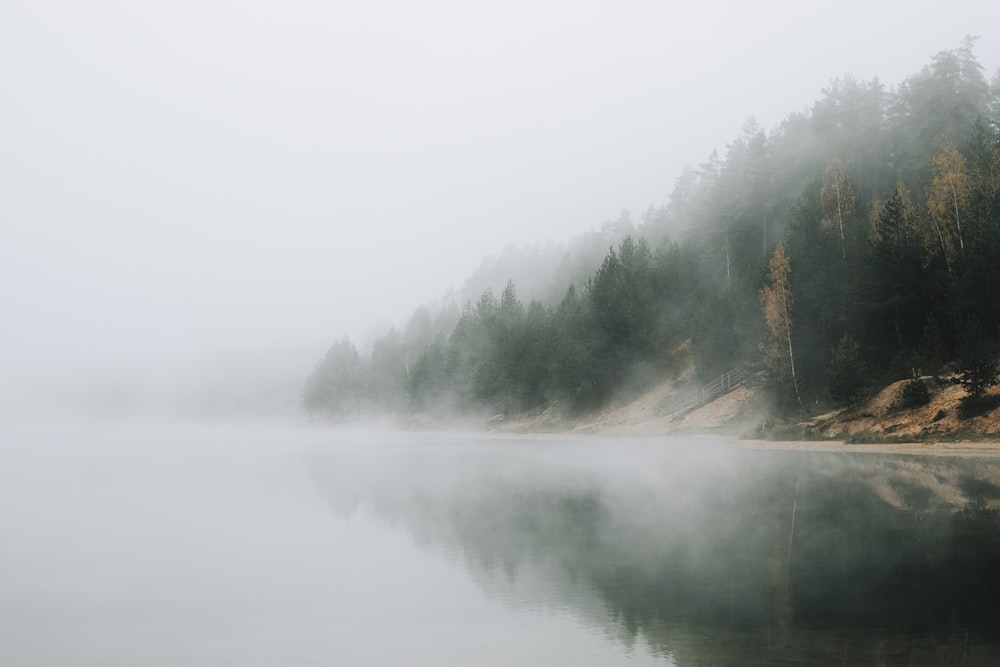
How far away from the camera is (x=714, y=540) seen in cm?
1784

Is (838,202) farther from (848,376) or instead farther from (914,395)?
(914,395)

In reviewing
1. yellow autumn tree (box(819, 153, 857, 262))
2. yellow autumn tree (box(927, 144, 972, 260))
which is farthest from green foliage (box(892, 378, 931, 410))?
yellow autumn tree (box(819, 153, 857, 262))

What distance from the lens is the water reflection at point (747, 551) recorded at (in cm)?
1034

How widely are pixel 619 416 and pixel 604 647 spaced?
246ft

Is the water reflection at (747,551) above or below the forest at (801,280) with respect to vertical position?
below

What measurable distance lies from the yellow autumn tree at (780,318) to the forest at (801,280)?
153mm

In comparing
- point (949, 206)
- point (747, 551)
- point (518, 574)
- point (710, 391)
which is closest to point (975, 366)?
point (949, 206)

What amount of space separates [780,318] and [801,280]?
351 cm

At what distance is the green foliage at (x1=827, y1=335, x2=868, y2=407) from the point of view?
159 ft

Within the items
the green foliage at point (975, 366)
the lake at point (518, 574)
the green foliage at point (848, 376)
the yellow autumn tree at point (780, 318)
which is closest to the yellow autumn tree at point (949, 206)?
the green foliage at point (848, 376)

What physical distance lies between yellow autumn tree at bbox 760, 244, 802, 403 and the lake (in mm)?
27904

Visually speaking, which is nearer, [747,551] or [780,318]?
[747,551]

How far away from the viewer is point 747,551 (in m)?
16.4

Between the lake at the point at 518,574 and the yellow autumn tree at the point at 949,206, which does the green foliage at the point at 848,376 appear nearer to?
the yellow autumn tree at the point at 949,206
